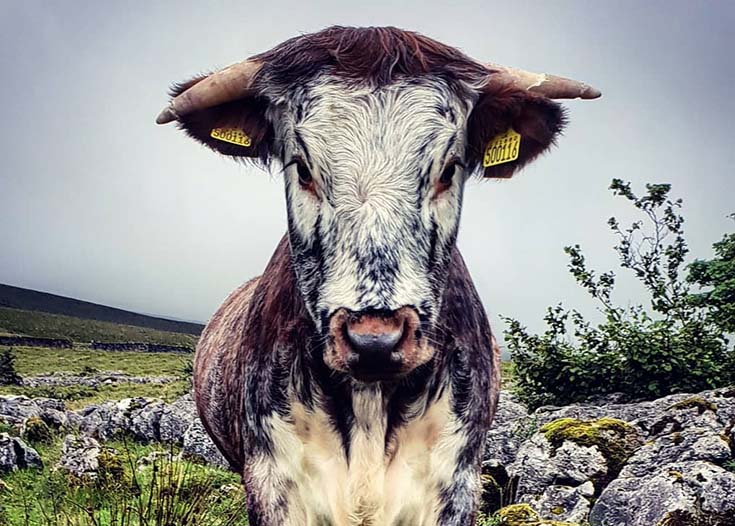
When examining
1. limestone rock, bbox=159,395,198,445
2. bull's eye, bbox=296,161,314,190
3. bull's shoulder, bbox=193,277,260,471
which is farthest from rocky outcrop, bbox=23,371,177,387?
bull's eye, bbox=296,161,314,190

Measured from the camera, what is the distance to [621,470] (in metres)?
8.86

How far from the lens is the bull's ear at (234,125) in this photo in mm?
4566

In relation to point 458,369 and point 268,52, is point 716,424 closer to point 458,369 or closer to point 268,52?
point 458,369

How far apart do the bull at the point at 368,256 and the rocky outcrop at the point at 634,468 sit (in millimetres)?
4024

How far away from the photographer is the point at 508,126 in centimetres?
466

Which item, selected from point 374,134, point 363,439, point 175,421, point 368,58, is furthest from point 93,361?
point 374,134

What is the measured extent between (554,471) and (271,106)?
6475 millimetres

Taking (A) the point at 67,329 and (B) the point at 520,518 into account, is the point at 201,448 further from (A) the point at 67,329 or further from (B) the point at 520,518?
(A) the point at 67,329

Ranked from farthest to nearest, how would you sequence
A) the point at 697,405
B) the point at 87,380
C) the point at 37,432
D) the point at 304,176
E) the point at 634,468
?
1. the point at 87,380
2. the point at 37,432
3. the point at 697,405
4. the point at 634,468
5. the point at 304,176

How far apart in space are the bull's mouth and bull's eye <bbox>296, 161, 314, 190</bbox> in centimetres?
85

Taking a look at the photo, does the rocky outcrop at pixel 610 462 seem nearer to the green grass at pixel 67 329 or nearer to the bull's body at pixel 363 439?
the bull's body at pixel 363 439

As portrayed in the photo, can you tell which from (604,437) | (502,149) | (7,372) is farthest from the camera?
(7,372)

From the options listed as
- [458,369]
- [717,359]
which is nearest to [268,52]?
[458,369]

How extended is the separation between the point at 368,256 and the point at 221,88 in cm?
156
